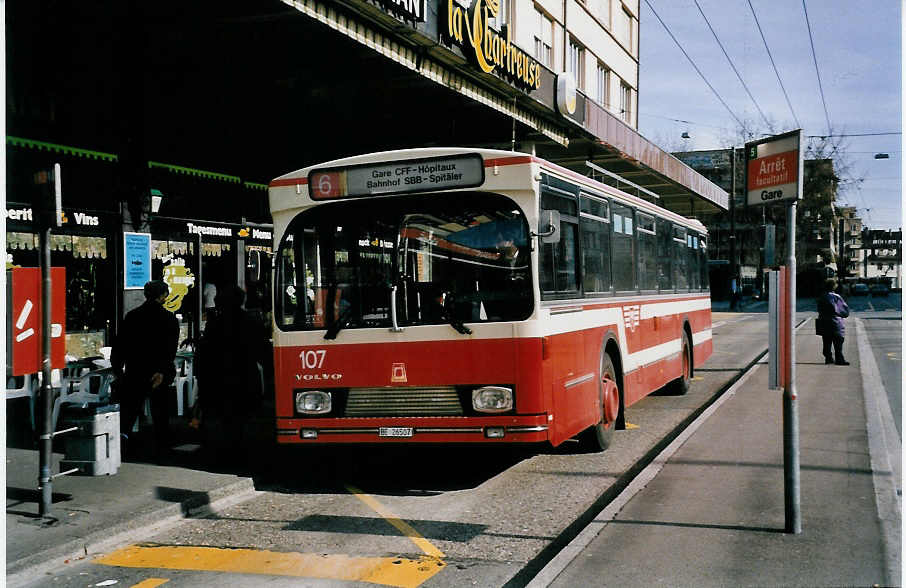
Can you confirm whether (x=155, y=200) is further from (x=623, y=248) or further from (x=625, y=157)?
(x=625, y=157)

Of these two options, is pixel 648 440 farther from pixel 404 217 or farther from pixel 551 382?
pixel 404 217

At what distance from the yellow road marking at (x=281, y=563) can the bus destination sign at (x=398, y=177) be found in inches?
126

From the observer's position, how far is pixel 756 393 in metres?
13.8

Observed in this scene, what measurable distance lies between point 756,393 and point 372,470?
7249 millimetres

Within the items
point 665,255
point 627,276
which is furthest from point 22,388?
point 665,255

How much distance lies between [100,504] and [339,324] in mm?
2397

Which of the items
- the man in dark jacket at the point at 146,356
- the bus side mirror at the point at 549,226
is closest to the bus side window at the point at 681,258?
the bus side mirror at the point at 549,226

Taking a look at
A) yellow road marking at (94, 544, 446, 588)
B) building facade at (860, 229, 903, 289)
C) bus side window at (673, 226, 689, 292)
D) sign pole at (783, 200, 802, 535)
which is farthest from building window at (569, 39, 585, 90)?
building facade at (860, 229, 903, 289)

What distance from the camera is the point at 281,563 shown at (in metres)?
5.82

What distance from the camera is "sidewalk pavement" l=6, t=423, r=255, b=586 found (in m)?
6.07

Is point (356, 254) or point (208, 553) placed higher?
point (356, 254)

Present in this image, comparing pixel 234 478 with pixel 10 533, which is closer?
pixel 10 533

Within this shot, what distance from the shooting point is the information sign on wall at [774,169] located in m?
5.95

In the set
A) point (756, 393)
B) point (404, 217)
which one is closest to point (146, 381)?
point (404, 217)
